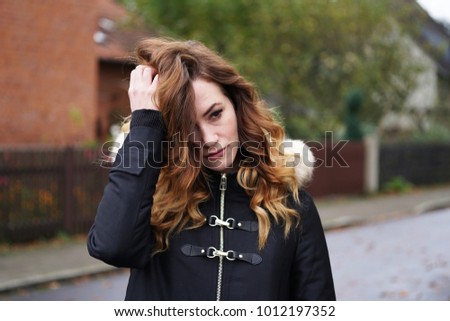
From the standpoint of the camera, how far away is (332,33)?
20609 mm

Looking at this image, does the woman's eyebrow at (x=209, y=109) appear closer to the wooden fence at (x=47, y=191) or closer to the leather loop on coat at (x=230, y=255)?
the leather loop on coat at (x=230, y=255)

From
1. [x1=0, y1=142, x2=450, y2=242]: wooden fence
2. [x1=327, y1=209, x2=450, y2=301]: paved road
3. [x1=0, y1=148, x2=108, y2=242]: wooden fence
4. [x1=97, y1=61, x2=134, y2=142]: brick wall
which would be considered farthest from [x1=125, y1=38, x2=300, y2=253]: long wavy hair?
[x1=97, y1=61, x2=134, y2=142]: brick wall

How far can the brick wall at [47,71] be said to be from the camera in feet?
45.8

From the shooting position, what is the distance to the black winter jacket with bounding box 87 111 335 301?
7.71ft

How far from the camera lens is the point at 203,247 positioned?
2471 millimetres

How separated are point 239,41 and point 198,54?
59.5 ft

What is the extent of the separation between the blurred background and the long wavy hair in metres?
11.9

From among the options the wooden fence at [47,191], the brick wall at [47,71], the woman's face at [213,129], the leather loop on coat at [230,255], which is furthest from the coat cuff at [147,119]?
the brick wall at [47,71]

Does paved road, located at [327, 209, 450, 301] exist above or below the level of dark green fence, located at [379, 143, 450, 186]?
below

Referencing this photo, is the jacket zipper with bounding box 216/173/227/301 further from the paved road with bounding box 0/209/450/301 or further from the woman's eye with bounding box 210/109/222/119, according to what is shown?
the paved road with bounding box 0/209/450/301

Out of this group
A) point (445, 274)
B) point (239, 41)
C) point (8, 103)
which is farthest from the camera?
point (239, 41)

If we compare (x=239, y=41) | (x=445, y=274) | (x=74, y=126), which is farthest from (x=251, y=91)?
(x=239, y=41)

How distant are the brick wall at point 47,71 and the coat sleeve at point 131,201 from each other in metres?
12.0

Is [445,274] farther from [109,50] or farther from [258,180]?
[109,50]
